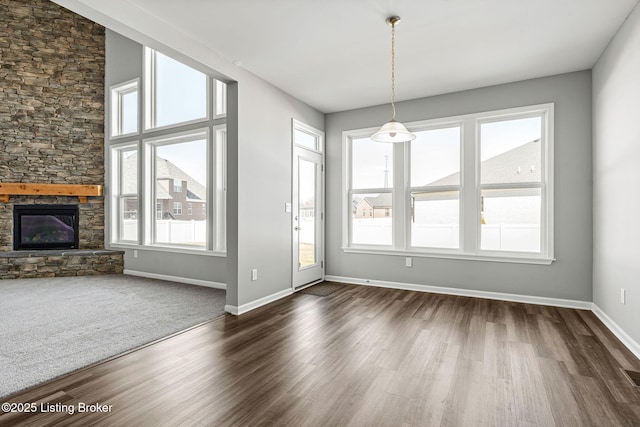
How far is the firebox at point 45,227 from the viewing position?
5.92 metres

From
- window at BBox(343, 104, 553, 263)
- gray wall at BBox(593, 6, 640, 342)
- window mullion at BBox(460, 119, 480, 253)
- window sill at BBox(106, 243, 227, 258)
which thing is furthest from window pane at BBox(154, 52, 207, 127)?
gray wall at BBox(593, 6, 640, 342)

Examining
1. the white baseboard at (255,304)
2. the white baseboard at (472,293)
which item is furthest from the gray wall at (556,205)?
the white baseboard at (255,304)

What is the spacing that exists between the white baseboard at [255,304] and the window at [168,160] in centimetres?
126

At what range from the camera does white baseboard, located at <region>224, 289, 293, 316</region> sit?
370 cm

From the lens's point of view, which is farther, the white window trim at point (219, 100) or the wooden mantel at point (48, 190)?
the wooden mantel at point (48, 190)

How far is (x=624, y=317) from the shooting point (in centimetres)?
290

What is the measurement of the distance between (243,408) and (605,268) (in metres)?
3.73

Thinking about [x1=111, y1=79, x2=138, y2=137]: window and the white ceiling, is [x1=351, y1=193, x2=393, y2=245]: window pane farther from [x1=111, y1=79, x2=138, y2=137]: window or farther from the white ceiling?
[x1=111, y1=79, x2=138, y2=137]: window

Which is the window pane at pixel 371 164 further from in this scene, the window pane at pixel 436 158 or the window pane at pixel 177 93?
the window pane at pixel 177 93

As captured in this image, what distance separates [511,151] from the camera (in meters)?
4.28

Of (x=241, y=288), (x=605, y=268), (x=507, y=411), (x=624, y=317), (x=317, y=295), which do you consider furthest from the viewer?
(x=317, y=295)

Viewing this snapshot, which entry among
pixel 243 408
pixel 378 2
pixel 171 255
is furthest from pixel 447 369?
pixel 171 255

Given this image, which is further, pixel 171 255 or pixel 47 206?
pixel 47 206

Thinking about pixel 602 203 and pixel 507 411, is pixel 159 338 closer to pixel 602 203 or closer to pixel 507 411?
pixel 507 411
